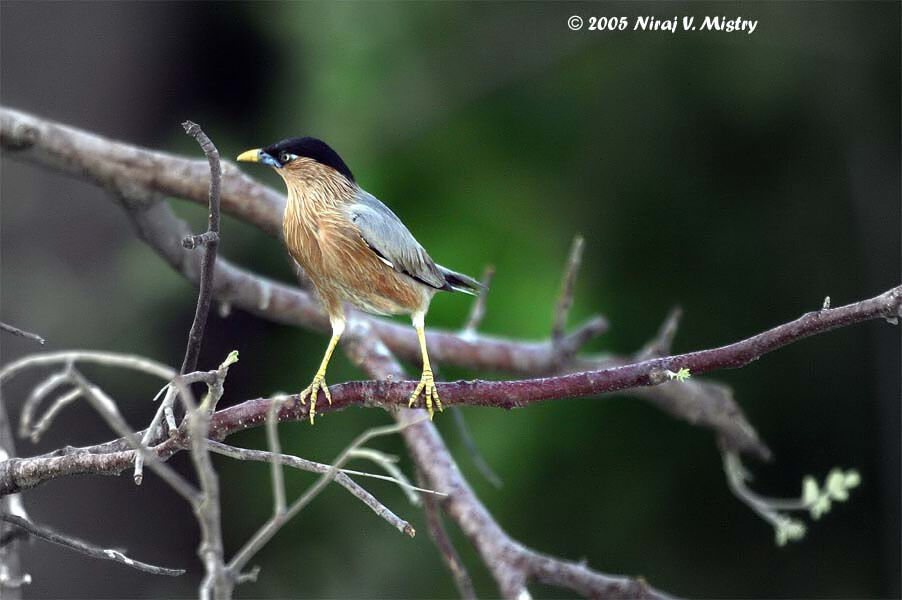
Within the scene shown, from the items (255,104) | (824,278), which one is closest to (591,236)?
(824,278)

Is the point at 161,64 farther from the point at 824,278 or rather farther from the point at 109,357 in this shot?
the point at 109,357

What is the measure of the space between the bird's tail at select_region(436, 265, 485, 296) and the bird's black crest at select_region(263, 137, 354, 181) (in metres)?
0.28

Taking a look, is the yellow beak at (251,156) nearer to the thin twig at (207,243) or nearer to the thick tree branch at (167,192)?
the thin twig at (207,243)

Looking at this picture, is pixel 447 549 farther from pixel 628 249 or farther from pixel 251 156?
pixel 628 249

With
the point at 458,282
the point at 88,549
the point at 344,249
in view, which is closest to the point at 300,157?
the point at 344,249

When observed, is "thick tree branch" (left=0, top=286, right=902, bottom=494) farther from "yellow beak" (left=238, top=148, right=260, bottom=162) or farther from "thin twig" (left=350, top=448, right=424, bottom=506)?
"yellow beak" (left=238, top=148, right=260, bottom=162)

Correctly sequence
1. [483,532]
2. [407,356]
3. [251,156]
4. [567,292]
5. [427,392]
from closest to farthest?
[427,392], [251,156], [483,532], [567,292], [407,356]

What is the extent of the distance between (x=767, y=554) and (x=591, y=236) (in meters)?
1.57

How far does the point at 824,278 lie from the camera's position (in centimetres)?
439

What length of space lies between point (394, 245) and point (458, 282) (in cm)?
18

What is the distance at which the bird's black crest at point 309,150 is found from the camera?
6.31ft

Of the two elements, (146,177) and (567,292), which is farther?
(567,292)

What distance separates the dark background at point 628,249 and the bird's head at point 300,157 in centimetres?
210

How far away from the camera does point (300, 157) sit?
1.93 meters
